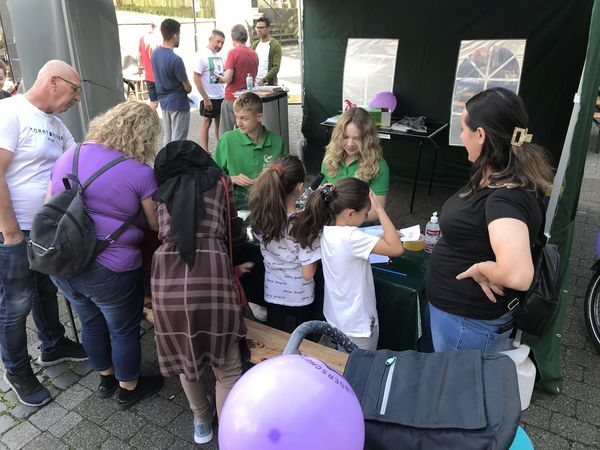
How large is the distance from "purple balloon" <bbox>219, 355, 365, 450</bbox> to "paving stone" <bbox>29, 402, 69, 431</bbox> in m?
2.19

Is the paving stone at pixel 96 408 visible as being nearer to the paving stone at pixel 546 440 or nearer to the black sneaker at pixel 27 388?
the black sneaker at pixel 27 388

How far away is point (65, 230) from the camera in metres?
2.00

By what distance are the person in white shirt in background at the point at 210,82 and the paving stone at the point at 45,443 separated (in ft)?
16.2

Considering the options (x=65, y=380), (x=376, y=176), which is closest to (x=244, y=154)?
(x=376, y=176)

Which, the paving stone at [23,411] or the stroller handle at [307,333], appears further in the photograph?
the paving stone at [23,411]

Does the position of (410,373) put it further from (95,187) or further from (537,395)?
(537,395)

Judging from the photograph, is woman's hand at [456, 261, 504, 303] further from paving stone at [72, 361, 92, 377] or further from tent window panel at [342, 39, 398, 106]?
tent window panel at [342, 39, 398, 106]

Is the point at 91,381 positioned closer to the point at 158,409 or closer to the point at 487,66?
the point at 158,409

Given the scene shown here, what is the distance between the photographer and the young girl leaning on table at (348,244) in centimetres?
208

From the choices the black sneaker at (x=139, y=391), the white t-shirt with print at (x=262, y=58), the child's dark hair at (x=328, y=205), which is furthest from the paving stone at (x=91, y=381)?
the white t-shirt with print at (x=262, y=58)

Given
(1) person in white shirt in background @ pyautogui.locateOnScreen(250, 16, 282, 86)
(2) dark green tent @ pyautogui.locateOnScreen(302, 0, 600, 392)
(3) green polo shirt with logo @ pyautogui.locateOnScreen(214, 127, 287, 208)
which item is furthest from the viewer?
(1) person in white shirt in background @ pyautogui.locateOnScreen(250, 16, 282, 86)

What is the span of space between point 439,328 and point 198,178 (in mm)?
1238

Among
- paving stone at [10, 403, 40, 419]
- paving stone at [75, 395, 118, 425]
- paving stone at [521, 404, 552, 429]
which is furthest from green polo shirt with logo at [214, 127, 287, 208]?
paving stone at [521, 404, 552, 429]

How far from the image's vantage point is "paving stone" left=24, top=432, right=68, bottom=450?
2396 millimetres
